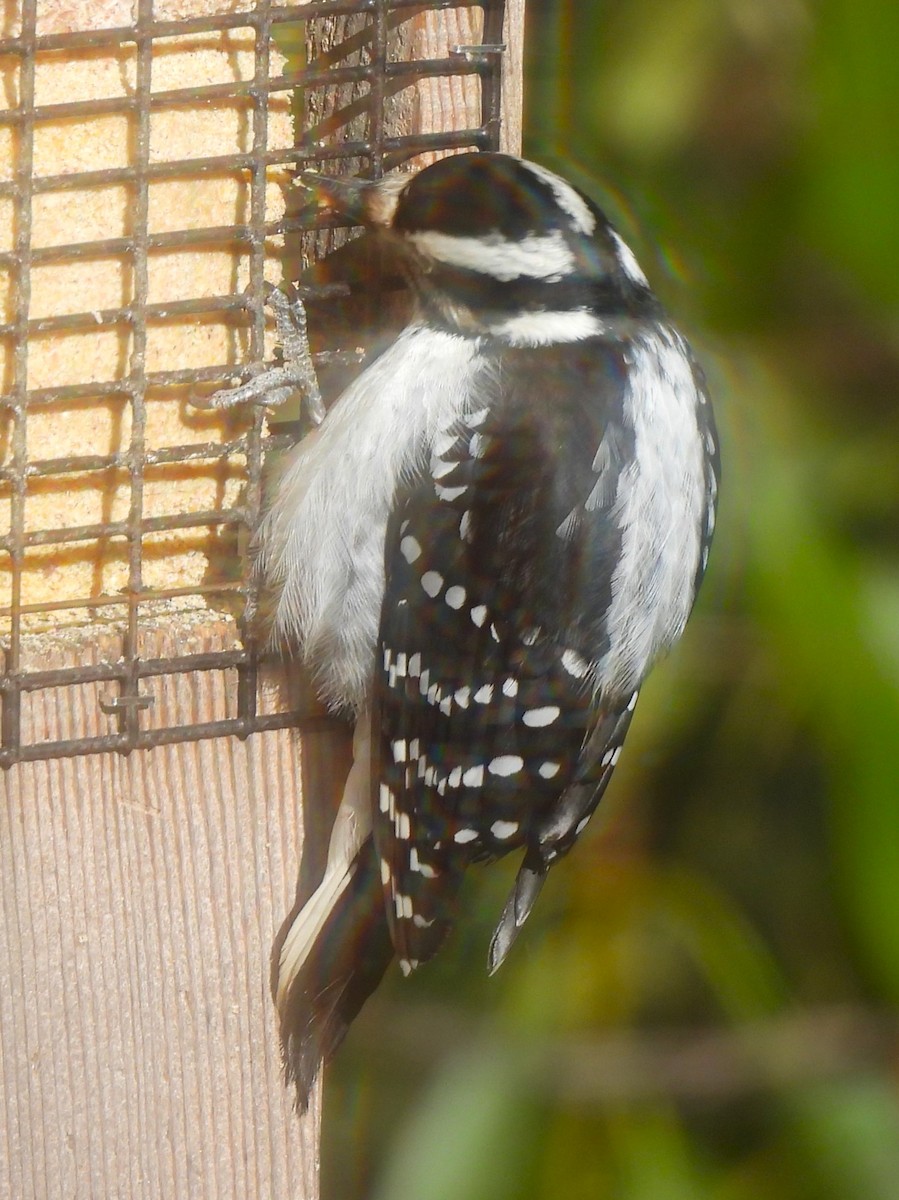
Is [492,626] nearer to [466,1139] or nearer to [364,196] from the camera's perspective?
[364,196]

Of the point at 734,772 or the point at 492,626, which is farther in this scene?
the point at 734,772

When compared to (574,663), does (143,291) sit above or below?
above

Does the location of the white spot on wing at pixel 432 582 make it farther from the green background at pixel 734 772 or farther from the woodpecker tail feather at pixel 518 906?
the green background at pixel 734 772

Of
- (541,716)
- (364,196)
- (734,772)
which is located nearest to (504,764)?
(541,716)

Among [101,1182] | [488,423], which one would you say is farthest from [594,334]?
[101,1182]

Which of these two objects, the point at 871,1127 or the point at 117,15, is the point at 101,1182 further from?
the point at 117,15

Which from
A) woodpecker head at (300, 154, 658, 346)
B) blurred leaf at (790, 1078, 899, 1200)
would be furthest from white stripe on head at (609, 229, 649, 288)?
blurred leaf at (790, 1078, 899, 1200)

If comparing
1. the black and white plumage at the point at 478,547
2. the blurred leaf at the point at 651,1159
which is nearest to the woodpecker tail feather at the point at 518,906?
the black and white plumage at the point at 478,547

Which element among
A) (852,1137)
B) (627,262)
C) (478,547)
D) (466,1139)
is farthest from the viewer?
(466,1139)

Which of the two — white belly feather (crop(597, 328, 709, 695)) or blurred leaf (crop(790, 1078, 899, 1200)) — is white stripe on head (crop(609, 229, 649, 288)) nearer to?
white belly feather (crop(597, 328, 709, 695))
